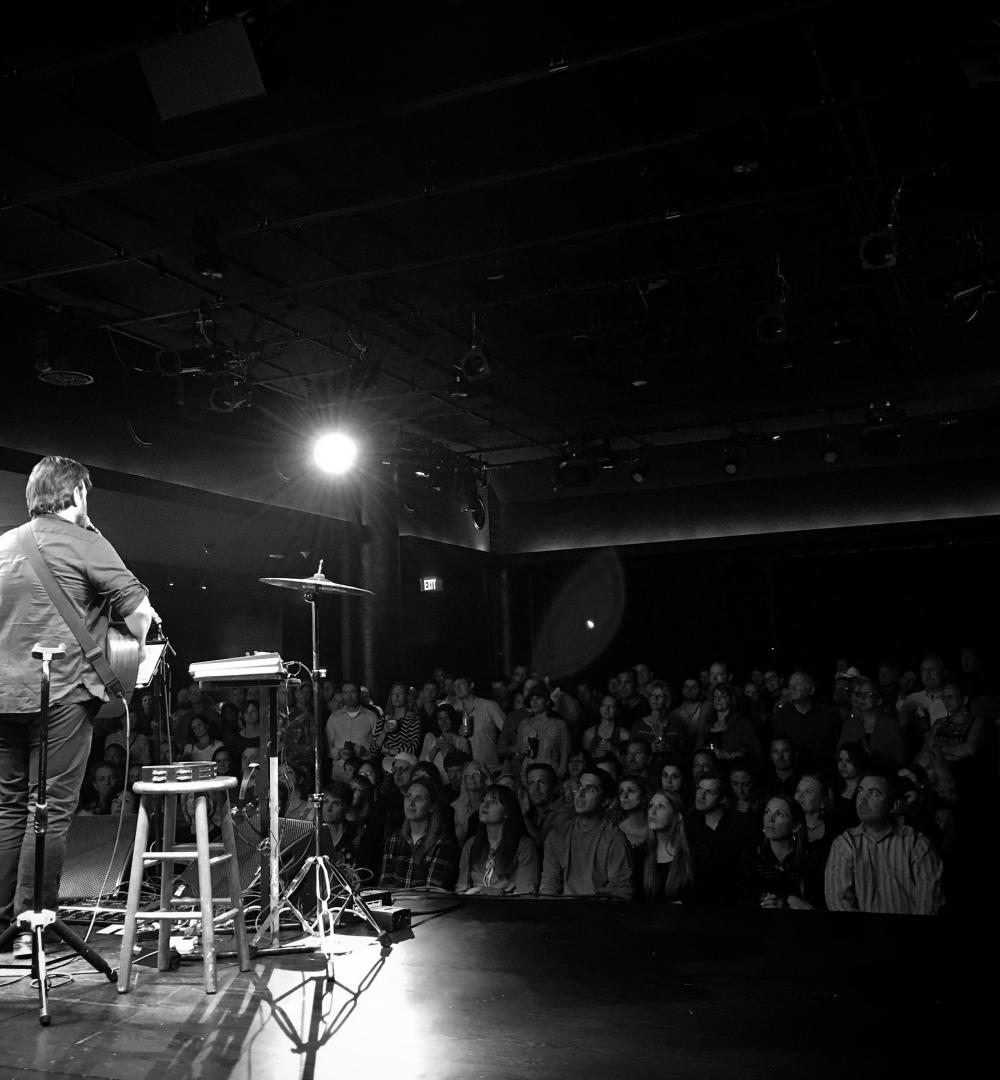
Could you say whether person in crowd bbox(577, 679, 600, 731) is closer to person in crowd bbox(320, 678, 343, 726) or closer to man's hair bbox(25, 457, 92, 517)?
person in crowd bbox(320, 678, 343, 726)

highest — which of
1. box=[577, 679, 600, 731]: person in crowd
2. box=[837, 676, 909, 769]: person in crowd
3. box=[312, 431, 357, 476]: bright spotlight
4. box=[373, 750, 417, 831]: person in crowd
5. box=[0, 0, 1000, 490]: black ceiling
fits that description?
box=[0, 0, 1000, 490]: black ceiling

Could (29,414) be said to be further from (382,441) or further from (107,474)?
(382,441)

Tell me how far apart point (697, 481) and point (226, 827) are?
31.2ft

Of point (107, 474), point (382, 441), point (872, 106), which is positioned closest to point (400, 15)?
point (872, 106)

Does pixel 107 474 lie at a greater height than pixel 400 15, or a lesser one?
lesser

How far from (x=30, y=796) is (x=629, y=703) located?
6.25 metres

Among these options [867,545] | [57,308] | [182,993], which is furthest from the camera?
[867,545]

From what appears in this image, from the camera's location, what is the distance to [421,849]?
15.9 feet

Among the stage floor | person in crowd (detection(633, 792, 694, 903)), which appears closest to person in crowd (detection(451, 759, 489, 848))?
person in crowd (detection(633, 792, 694, 903))

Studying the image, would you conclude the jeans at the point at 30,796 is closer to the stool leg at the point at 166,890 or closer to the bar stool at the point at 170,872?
the bar stool at the point at 170,872

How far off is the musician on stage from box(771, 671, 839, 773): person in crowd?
14.9 ft

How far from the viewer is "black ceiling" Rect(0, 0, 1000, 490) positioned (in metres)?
4.12

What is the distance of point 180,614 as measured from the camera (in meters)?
11.9

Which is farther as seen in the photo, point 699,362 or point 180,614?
point 180,614
